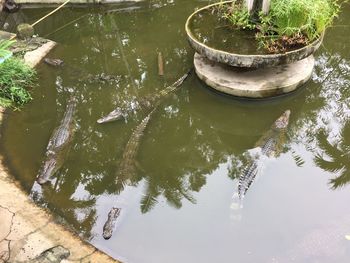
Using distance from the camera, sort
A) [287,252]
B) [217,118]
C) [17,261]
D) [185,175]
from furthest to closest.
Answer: [217,118], [185,175], [287,252], [17,261]

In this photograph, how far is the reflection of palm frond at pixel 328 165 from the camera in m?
5.18

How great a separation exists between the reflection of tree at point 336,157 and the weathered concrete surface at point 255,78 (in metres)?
1.02

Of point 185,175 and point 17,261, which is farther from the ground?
point 17,261

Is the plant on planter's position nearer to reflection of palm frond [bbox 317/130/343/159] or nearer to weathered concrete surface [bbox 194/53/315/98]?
weathered concrete surface [bbox 194/53/315/98]

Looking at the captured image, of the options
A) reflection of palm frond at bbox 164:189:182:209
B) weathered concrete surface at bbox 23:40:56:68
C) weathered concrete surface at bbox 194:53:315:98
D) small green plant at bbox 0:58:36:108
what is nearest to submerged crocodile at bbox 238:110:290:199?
weathered concrete surface at bbox 194:53:315:98

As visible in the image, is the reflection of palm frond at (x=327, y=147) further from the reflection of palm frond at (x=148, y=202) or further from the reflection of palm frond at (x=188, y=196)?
the reflection of palm frond at (x=148, y=202)

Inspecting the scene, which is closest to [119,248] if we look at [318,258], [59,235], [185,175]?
[59,235]

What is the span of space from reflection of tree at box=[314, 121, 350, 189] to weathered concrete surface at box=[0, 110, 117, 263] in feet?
10.1

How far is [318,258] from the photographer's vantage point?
4039 millimetres

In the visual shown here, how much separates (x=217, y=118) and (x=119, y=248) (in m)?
2.74

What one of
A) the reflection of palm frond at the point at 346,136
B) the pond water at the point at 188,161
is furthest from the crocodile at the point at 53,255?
the reflection of palm frond at the point at 346,136

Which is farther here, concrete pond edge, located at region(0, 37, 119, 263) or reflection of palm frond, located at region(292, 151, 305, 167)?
reflection of palm frond, located at region(292, 151, 305, 167)

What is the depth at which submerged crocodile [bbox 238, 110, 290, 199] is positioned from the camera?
479 cm

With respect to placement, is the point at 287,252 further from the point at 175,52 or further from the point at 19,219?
the point at 175,52
